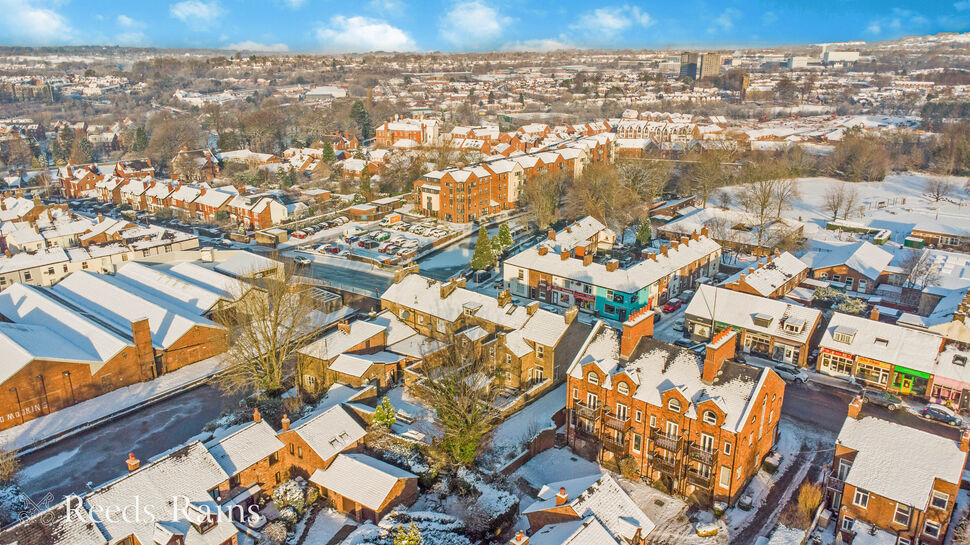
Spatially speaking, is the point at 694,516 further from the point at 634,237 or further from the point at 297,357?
the point at 634,237

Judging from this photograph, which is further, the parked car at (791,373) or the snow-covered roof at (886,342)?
the parked car at (791,373)

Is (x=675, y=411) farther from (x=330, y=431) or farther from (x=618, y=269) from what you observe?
(x=618, y=269)

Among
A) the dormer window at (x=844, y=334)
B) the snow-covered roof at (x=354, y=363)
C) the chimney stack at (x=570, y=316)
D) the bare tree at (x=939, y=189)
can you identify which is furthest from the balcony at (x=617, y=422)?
the bare tree at (x=939, y=189)

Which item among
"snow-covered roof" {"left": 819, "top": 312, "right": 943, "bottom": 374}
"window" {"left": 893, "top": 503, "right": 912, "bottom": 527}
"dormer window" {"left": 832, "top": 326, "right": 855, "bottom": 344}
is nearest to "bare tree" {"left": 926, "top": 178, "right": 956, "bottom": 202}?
"snow-covered roof" {"left": 819, "top": 312, "right": 943, "bottom": 374}

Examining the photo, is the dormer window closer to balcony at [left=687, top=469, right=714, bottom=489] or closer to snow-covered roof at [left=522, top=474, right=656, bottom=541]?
balcony at [left=687, top=469, right=714, bottom=489]

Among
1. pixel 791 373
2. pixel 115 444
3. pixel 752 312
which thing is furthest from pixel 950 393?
pixel 115 444

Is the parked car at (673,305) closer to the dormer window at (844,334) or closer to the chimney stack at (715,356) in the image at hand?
the dormer window at (844,334)

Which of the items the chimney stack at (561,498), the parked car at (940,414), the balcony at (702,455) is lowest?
the parked car at (940,414)

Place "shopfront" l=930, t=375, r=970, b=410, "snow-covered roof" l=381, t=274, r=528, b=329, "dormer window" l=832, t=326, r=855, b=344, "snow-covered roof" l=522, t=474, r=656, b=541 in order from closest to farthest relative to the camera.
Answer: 1. "snow-covered roof" l=522, t=474, r=656, b=541
2. "shopfront" l=930, t=375, r=970, b=410
3. "dormer window" l=832, t=326, r=855, b=344
4. "snow-covered roof" l=381, t=274, r=528, b=329
